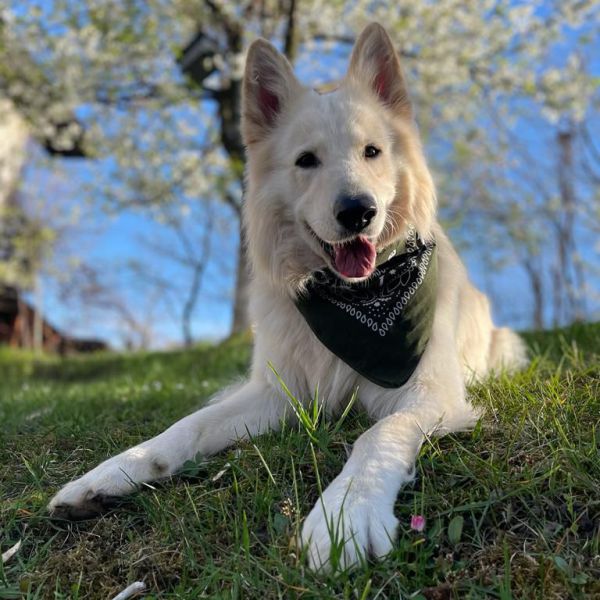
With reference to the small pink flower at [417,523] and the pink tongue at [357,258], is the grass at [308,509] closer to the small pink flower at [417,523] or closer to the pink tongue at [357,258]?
the small pink flower at [417,523]

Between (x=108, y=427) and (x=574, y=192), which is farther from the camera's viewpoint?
(x=574, y=192)

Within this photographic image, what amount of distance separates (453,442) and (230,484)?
894mm

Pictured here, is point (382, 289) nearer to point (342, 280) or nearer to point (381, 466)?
point (342, 280)

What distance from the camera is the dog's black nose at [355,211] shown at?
7.89 feet

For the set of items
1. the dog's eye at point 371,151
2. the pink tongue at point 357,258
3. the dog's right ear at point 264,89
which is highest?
the dog's right ear at point 264,89

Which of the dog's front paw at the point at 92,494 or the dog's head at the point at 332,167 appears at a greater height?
the dog's head at the point at 332,167

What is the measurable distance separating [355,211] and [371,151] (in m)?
0.53

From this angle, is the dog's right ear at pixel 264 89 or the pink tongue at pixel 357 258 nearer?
the pink tongue at pixel 357 258

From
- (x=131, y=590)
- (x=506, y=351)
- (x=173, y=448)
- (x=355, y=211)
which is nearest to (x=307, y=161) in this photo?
(x=355, y=211)

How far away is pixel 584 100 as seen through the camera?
11.8 metres

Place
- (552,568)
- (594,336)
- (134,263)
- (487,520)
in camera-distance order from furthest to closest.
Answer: (134,263), (594,336), (487,520), (552,568)

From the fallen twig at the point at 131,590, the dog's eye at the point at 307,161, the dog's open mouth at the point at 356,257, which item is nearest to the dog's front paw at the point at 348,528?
the fallen twig at the point at 131,590

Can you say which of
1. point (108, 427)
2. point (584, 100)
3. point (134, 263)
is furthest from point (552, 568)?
point (134, 263)

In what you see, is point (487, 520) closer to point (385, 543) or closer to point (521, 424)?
point (385, 543)
